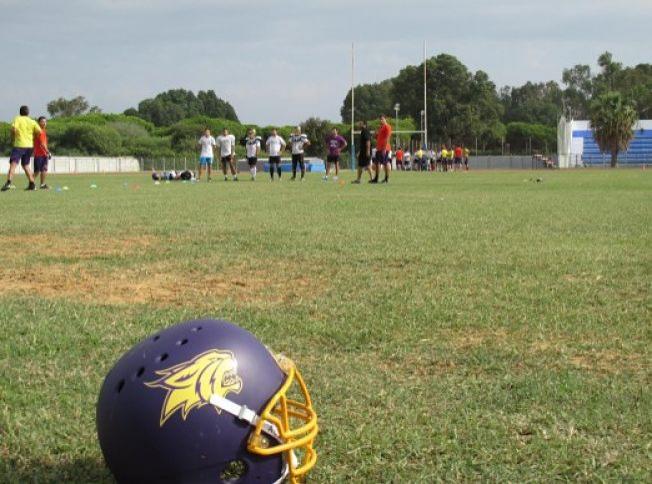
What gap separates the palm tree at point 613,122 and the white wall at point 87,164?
145 ft

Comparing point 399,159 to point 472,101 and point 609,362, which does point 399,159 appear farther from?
point 609,362

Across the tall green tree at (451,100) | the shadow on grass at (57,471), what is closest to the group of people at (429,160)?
the tall green tree at (451,100)

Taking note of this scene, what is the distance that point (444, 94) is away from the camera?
334 ft

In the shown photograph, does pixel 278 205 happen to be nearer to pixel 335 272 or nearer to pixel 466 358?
pixel 335 272

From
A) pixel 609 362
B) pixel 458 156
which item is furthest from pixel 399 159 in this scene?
pixel 609 362

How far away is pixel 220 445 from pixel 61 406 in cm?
140

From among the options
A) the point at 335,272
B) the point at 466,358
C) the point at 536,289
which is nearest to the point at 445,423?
the point at 466,358

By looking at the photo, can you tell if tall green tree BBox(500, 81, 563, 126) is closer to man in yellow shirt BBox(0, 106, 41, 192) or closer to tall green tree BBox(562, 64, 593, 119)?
tall green tree BBox(562, 64, 593, 119)

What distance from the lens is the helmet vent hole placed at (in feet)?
8.36

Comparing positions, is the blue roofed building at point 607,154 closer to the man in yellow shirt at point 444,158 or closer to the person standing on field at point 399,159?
the man in yellow shirt at point 444,158

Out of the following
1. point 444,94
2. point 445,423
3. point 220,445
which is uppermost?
point 444,94

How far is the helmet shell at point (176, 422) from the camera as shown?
2.46m

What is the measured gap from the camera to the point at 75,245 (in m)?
8.68

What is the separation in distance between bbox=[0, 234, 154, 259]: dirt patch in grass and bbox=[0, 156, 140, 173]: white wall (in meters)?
50.4
